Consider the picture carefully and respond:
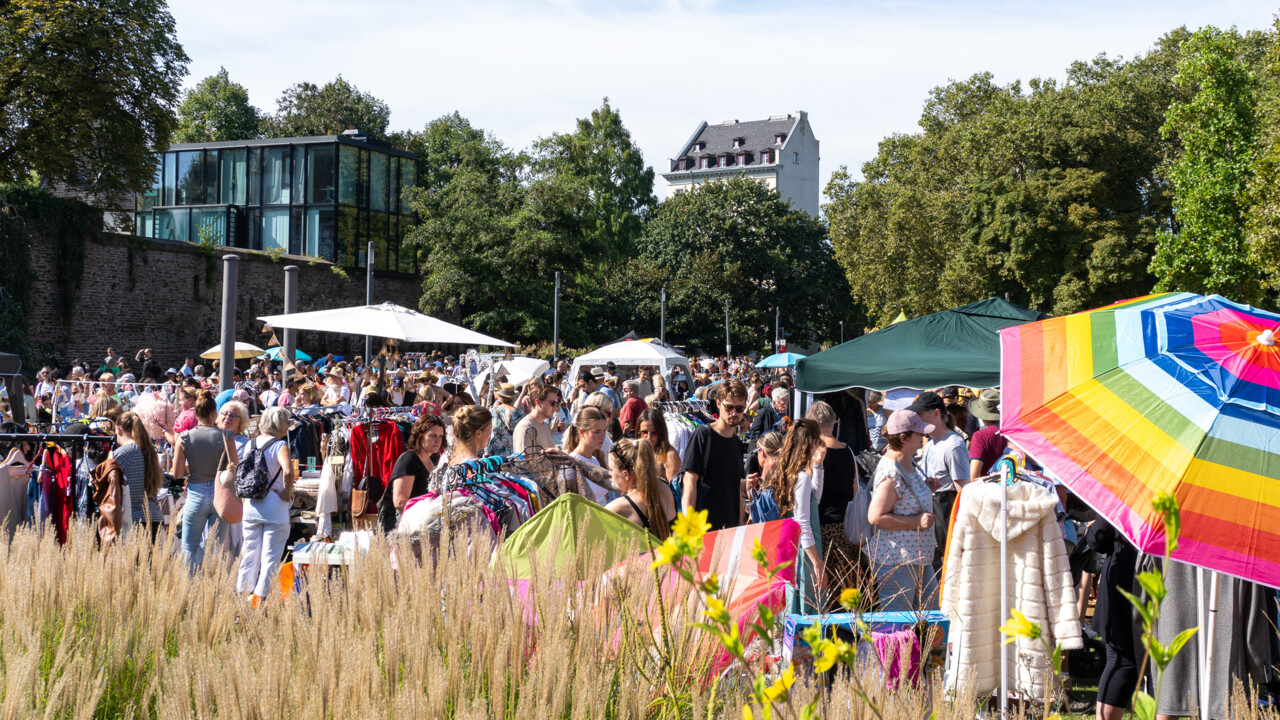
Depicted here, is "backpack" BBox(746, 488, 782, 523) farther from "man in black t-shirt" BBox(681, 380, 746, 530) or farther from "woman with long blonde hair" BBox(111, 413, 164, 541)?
"woman with long blonde hair" BBox(111, 413, 164, 541)

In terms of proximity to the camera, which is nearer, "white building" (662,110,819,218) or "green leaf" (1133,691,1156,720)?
"green leaf" (1133,691,1156,720)

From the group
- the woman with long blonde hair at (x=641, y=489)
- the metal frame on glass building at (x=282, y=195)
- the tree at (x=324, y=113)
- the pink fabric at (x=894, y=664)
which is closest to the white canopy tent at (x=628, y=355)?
the woman with long blonde hair at (x=641, y=489)

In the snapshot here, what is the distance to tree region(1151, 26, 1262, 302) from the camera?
2705cm

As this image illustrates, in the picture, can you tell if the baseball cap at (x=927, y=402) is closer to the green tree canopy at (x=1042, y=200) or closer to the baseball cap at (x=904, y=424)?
the baseball cap at (x=904, y=424)

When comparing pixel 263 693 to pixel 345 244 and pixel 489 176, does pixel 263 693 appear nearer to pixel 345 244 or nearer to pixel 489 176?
pixel 345 244

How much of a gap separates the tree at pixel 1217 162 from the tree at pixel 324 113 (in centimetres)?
4066

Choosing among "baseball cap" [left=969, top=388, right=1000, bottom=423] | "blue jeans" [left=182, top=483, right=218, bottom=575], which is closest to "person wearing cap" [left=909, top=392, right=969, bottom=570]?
"baseball cap" [left=969, top=388, right=1000, bottom=423]

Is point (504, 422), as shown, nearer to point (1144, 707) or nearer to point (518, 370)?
point (1144, 707)

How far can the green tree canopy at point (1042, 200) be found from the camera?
32594 millimetres

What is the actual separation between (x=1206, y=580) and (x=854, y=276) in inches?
1497

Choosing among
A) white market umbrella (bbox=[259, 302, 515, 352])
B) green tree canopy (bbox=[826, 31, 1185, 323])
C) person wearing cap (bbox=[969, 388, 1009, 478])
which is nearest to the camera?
person wearing cap (bbox=[969, 388, 1009, 478])

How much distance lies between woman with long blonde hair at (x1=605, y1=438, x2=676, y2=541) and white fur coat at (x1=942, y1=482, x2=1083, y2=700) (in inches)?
56.3

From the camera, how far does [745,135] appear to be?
90125 mm

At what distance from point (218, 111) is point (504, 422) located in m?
52.3
